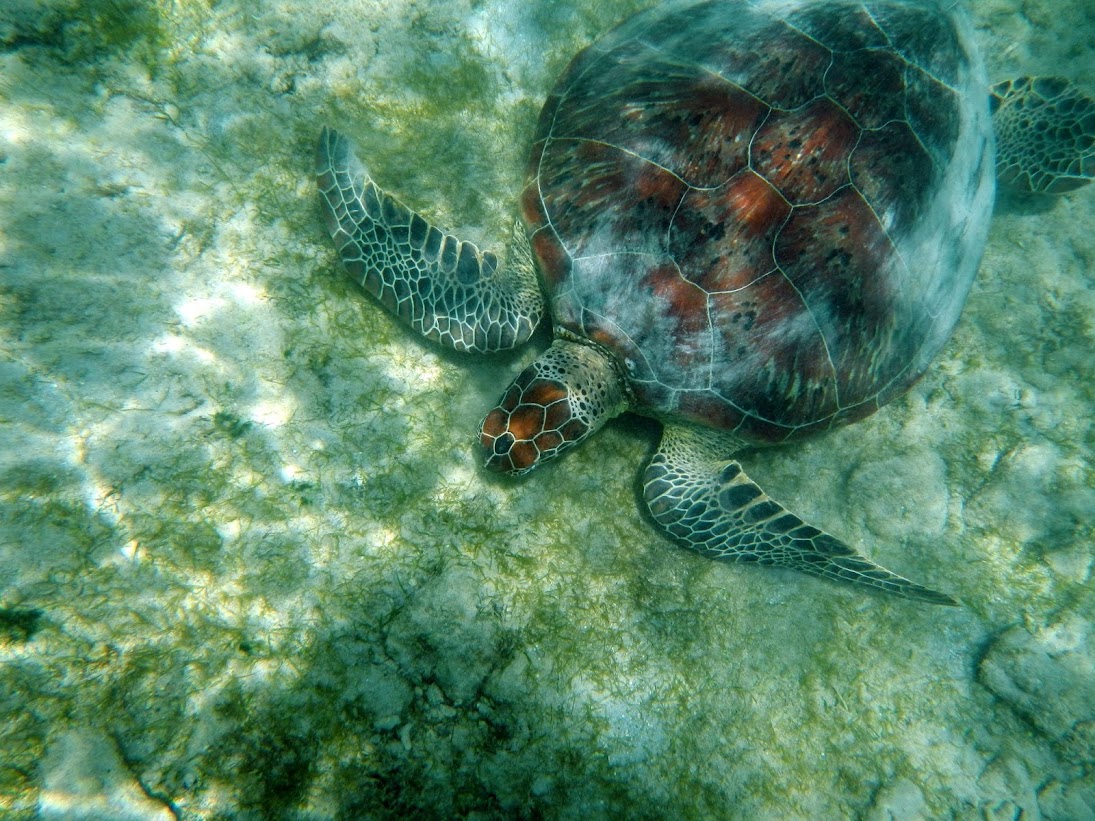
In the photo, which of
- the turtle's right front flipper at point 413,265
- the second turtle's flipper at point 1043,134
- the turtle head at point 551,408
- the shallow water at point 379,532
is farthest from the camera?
the second turtle's flipper at point 1043,134

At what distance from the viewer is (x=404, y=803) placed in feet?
6.39

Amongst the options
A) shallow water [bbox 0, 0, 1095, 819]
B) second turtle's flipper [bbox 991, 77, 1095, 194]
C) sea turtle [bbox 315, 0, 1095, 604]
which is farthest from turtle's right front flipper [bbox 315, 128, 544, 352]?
second turtle's flipper [bbox 991, 77, 1095, 194]

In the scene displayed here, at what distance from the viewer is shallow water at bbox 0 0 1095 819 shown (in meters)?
1.91

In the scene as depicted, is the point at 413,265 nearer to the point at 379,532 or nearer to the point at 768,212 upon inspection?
the point at 379,532

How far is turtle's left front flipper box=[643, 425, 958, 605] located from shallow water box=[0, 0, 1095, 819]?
149 mm

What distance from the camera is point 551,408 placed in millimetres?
2613

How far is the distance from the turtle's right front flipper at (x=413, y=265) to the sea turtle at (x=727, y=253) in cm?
1

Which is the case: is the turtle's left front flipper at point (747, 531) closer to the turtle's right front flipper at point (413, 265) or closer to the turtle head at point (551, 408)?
the turtle head at point (551, 408)

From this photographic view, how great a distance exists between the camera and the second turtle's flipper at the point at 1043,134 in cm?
353

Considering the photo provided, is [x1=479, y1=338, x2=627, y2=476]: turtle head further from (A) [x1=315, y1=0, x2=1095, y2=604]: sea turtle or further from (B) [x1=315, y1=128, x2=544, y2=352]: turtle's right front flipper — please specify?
(B) [x1=315, y1=128, x2=544, y2=352]: turtle's right front flipper

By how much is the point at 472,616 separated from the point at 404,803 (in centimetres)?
70

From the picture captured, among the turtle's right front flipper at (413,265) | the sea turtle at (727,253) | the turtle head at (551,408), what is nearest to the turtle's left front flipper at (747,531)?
the sea turtle at (727,253)

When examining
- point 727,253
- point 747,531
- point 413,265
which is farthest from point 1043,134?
point 413,265

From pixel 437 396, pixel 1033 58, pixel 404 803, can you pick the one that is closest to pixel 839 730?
pixel 404 803
